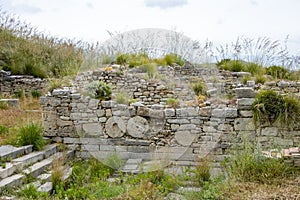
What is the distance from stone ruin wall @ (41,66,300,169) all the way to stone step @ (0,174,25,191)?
183 centimetres

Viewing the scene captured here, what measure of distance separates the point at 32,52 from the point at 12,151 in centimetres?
777

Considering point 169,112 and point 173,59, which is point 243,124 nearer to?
point 169,112

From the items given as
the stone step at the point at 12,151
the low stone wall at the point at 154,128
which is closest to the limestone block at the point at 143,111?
the low stone wall at the point at 154,128

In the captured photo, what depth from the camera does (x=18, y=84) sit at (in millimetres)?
11141

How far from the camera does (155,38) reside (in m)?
8.80

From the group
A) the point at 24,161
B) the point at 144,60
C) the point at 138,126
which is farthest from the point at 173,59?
the point at 24,161

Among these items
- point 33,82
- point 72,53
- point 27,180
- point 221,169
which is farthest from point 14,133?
point 72,53

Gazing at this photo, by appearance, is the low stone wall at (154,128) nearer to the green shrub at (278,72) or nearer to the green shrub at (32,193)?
the green shrub at (32,193)

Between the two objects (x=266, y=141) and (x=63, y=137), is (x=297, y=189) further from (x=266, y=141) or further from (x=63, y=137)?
(x=63, y=137)

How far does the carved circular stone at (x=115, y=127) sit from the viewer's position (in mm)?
6336

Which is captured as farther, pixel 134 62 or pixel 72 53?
pixel 72 53

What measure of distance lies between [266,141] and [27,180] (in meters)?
3.63

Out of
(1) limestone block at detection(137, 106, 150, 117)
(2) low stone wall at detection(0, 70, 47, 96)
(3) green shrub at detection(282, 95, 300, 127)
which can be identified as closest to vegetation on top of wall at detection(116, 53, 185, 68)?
(2) low stone wall at detection(0, 70, 47, 96)

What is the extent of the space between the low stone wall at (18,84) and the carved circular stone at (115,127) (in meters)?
5.39
